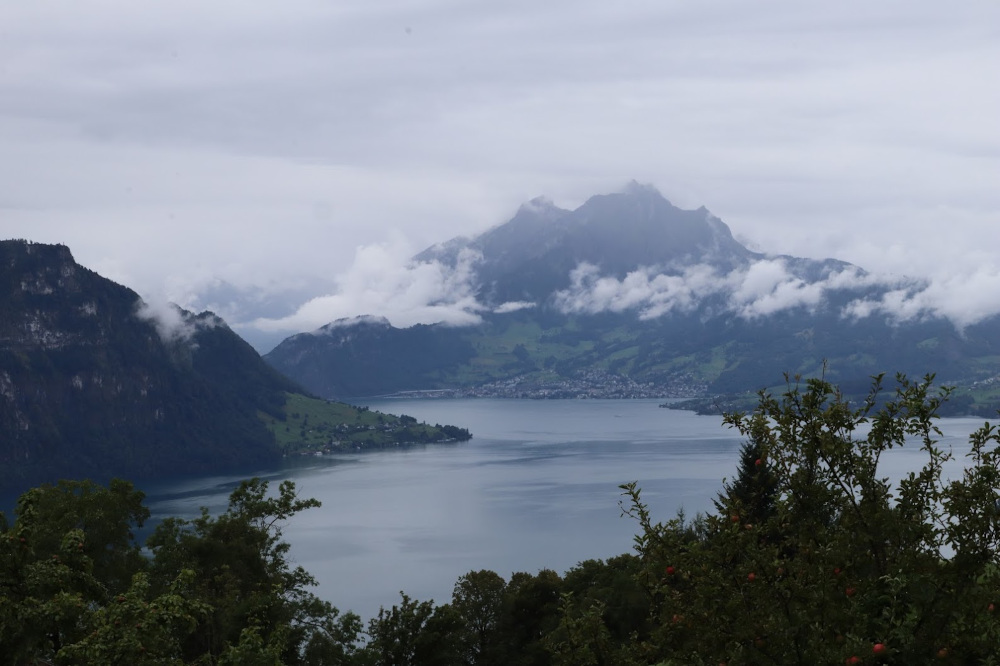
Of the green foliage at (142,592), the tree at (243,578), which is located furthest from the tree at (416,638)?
the green foliage at (142,592)

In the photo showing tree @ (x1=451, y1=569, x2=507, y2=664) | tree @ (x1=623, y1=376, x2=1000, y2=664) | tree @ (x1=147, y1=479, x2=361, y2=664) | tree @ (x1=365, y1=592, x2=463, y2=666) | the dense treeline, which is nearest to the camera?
tree @ (x1=623, y1=376, x2=1000, y2=664)

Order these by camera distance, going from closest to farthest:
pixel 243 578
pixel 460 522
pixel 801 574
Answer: pixel 801 574, pixel 243 578, pixel 460 522

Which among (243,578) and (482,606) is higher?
(243,578)

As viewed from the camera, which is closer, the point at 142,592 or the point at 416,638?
the point at 142,592

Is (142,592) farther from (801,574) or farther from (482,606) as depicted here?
(482,606)

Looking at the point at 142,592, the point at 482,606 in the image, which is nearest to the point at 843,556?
the point at 142,592

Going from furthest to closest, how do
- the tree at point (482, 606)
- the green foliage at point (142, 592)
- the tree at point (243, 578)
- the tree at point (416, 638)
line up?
the tree at point (482, 606) → the tree at point (416, 638) → the tree at point (243, 578) → the green foliage at point (142, 592)

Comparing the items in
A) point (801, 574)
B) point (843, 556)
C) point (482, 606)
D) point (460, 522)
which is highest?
point (843, 556)

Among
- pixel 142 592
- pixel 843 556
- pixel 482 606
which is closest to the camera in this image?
pixel 843 556

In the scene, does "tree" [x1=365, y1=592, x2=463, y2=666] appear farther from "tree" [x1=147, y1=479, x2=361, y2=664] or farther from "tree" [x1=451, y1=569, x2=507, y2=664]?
"tree" [x1=451, y1=569, x2=507, y2=664]

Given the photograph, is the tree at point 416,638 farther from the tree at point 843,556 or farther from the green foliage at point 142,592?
the tree at point 843,556

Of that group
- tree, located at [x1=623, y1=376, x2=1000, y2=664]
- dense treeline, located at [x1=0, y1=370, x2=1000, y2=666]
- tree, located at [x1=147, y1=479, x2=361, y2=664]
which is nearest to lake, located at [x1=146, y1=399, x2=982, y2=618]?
tree, located at [x1=147, y1=479, x2=361, y2=664]

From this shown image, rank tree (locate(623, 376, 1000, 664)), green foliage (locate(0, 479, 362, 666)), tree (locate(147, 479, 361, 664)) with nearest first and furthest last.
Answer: tree (locate(623, 376, 1000, 664)) < green foliage (locate(0, 479, 362, 666)) < tree (locate(147, 479, 361, 664))

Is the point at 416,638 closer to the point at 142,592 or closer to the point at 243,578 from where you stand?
the point at 243,578
